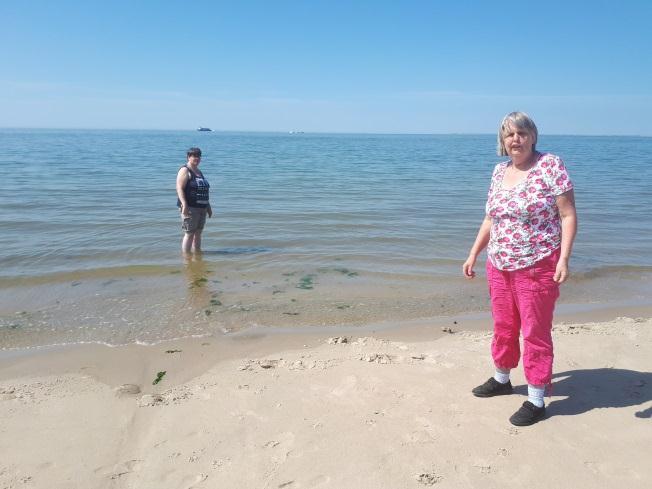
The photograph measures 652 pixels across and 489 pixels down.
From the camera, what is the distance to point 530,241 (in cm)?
320

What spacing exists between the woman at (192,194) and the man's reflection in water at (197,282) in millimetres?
447

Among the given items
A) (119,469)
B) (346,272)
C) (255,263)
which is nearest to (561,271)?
(119,469)

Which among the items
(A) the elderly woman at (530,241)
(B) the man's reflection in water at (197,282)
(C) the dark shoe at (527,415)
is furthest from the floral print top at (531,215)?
(B) the man's reflection in water at (197,282)

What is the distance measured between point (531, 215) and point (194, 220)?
6.46m

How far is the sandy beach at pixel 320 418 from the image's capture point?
2.89m

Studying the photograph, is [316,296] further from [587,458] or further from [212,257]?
[587,458]

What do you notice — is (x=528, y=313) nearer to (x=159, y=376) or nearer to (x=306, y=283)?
(x=159, y=376)

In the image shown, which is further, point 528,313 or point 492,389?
point 492,389

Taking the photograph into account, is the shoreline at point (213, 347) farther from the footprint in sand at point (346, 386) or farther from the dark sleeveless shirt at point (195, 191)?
the dark sleeveless shirt at point (195, 191)

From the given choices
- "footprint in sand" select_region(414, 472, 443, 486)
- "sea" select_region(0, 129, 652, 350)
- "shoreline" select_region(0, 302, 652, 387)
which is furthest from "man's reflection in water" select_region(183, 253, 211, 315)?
"footprint in sand" select_region(414, 472, 443, 486)

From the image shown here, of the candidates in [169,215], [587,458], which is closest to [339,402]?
[587,458]

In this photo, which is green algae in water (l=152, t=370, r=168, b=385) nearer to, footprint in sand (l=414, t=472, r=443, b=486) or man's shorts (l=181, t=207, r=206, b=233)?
footprint in sand (l=414, t=472, r=443, b=486)

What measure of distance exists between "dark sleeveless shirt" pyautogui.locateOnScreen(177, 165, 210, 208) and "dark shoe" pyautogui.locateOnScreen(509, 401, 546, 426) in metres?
6.35

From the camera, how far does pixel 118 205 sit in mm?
14188
